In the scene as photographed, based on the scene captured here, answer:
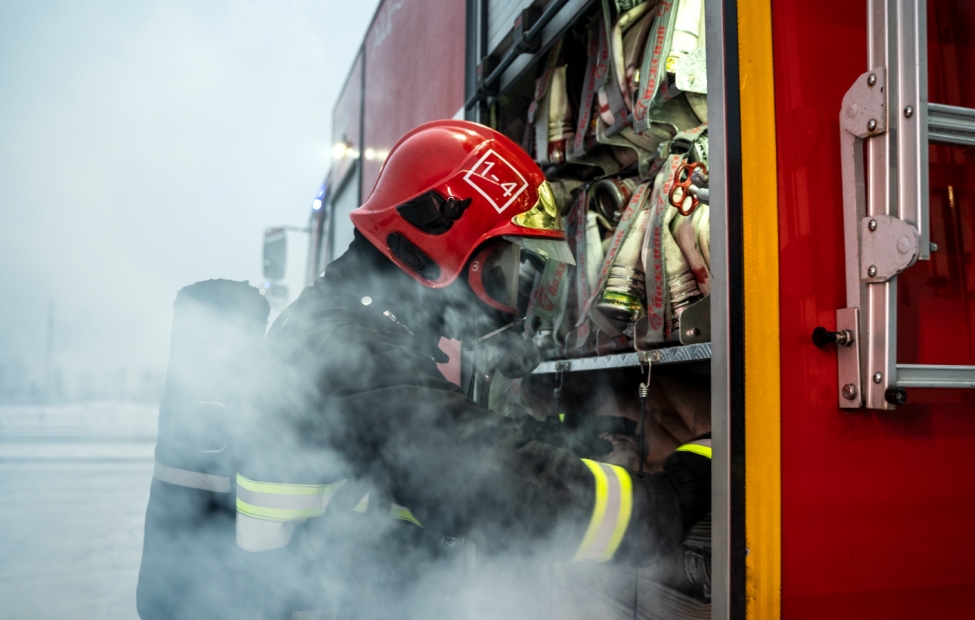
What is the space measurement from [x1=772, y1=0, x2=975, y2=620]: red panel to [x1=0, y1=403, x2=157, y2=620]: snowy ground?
5.56 ft

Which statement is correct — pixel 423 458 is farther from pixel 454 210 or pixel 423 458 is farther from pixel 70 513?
pixel 70 513

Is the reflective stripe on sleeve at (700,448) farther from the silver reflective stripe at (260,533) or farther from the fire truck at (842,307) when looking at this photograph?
the silver reflective stripe at (260,533)

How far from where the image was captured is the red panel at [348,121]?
15.7 ft

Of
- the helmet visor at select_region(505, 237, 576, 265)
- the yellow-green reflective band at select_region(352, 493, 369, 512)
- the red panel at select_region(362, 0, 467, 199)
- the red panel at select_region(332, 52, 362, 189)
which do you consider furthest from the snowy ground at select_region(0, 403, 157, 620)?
the red panel at select_region(332, 52, 362, 189)

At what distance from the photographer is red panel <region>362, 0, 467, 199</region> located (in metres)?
3.13

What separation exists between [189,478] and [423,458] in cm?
64

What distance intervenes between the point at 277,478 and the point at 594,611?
1.06 meters

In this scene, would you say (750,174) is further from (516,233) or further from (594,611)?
(594,611)

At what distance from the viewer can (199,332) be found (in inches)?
65.4

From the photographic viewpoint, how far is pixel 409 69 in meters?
3.71

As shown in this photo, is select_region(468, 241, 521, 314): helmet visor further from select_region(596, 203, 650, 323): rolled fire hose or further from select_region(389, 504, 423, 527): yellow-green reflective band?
select_region(389, 504, 423, 527): yellow-green reflective band

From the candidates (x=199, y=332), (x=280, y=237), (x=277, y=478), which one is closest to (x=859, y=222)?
(x=277, y=478)

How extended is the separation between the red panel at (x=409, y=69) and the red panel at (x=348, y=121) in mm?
220

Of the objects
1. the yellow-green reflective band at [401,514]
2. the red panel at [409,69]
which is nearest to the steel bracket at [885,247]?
the yellow-green reflective band at [401,514]
